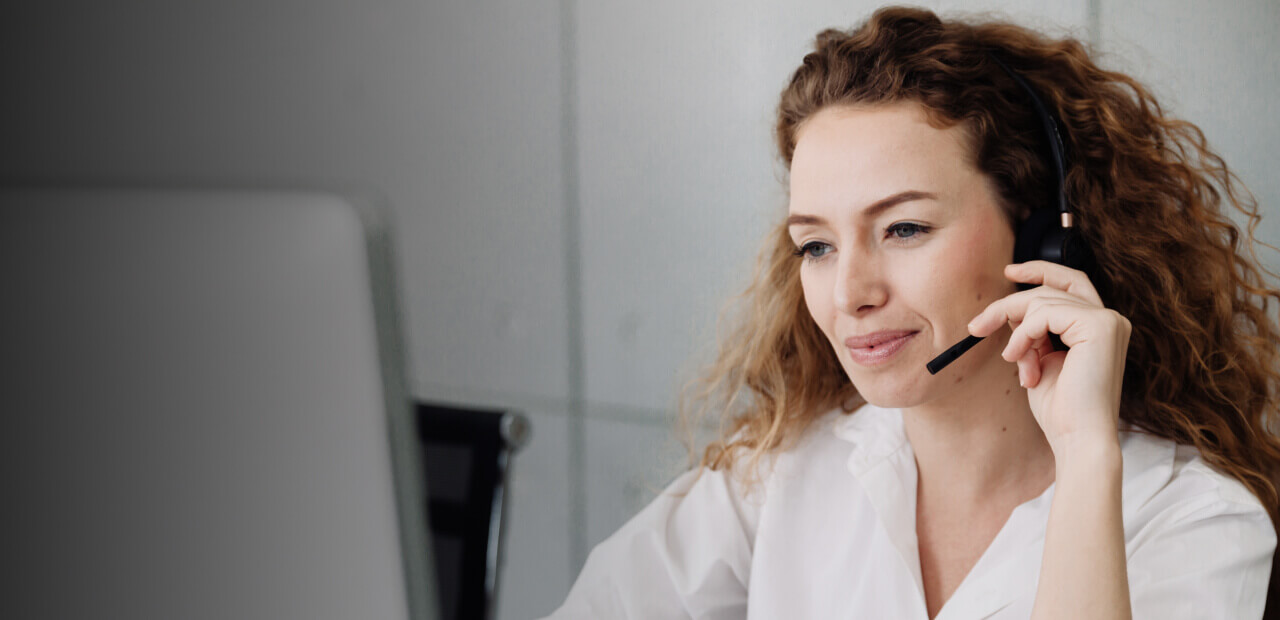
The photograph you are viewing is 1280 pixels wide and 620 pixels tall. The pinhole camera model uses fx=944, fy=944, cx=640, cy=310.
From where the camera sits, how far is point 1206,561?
81cm

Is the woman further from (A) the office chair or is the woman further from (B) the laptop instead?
(B) the laptop

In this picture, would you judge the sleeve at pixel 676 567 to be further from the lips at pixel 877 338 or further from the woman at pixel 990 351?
the lips at pixel 877 338

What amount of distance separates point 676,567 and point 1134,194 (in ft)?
2.11

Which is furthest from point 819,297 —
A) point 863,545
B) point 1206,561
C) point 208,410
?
point 208,410

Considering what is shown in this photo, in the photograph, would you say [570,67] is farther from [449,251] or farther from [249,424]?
[249,424]

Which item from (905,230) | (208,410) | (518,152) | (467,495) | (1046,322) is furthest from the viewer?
(518,152)

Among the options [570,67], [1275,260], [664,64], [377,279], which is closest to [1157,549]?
[1275,260]

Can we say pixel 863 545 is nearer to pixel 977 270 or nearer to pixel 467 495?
pixel 977 270

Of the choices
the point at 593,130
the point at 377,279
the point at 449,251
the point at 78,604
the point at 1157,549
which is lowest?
the point at 449,251

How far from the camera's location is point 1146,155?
3.19 ft

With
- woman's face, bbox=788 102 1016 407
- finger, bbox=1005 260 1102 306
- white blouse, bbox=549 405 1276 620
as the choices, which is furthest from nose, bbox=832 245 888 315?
white blouse, bbox=549 405 1276 620

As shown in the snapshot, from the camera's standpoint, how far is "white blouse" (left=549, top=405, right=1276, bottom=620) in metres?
0.83

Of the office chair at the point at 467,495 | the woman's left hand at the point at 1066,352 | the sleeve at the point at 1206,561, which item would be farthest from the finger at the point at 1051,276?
the office chair at the point at 467,495

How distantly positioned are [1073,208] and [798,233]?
280 millimetres
